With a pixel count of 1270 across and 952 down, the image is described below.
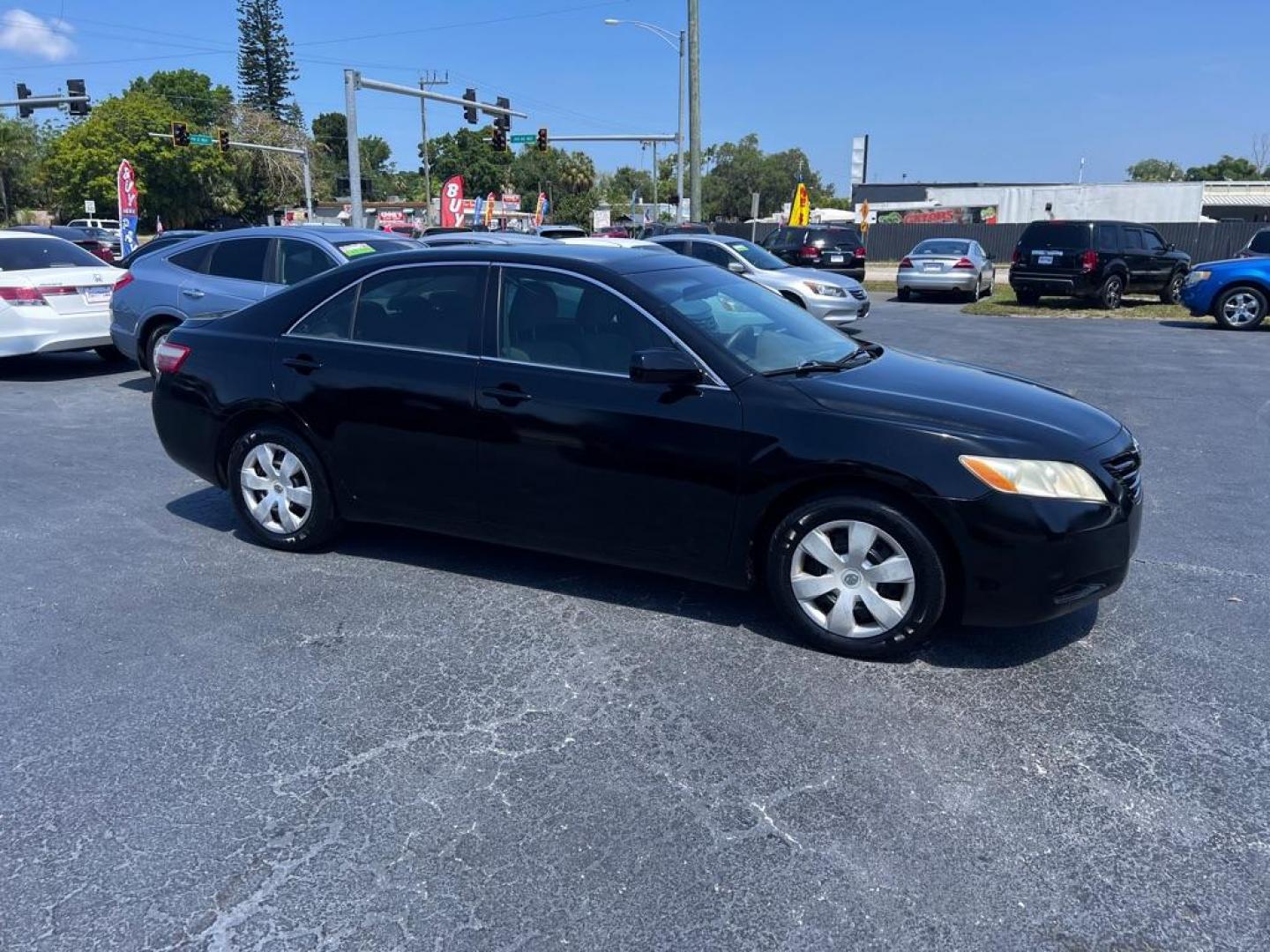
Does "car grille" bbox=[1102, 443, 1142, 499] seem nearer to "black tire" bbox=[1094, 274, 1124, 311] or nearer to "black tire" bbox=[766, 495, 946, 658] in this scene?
"black tire" bbox=[766, 495, 946, 658]

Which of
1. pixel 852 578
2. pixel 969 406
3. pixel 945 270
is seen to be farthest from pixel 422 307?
pixel 945 270

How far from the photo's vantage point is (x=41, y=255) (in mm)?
10609

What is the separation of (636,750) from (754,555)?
116 centimetres

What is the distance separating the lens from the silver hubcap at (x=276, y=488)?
514cm

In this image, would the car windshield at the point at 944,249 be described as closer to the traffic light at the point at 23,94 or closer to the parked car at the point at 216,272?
the parked car at the point at 216,272

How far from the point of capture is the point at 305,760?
328 centimetres

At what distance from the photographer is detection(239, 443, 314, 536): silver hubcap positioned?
16.9ft

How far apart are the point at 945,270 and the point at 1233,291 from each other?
21.3 feet

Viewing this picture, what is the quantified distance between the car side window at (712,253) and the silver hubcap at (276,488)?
1070 centimetres

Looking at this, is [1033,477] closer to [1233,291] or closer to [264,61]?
[1233,291]

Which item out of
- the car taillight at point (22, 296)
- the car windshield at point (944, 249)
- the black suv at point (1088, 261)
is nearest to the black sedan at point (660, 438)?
the car taillight at point (22, 296)

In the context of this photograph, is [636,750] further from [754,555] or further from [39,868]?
[39,868]

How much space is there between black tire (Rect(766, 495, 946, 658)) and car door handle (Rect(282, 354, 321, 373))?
254cm

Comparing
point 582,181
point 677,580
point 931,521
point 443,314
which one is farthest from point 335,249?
point 582,181
